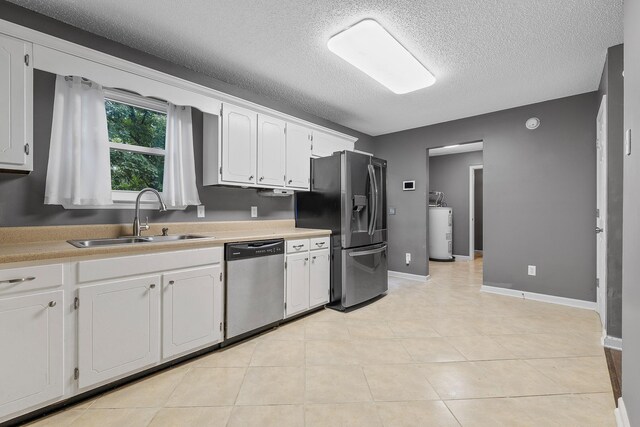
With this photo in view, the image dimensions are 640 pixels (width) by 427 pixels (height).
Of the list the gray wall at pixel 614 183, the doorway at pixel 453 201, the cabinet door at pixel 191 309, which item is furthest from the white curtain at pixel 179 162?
the doorway at pixel 453 201

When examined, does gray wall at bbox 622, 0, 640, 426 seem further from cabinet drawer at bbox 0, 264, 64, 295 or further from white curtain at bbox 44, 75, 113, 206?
white curtain at bbox 44, 75, 113, 206

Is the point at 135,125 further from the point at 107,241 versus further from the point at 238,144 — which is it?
the point at 107,241

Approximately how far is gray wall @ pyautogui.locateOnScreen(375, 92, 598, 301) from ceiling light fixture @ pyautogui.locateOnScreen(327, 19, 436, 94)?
1643mm

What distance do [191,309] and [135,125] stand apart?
1664mm

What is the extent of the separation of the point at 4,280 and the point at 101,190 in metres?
0.88

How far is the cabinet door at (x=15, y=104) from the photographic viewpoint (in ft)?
5.41

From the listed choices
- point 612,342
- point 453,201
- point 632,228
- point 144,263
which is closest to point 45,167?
point 144,263

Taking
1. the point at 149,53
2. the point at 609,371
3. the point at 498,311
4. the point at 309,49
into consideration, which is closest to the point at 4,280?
the point at 149,53

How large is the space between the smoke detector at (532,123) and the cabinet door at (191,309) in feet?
13.2

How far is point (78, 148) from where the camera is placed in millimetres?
2039

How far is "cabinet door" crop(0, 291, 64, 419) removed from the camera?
4.60 feet

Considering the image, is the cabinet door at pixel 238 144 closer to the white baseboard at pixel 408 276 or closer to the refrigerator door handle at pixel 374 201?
the refrigerator door handle at pixel 374 201

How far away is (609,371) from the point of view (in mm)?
1988

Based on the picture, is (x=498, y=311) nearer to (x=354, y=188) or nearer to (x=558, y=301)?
(x=558, y=301)
